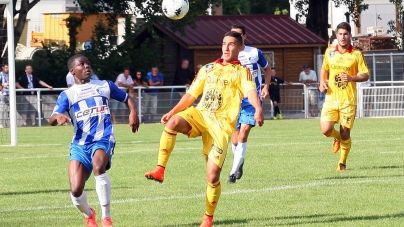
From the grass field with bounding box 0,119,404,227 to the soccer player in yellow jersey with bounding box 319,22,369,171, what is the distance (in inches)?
21.9

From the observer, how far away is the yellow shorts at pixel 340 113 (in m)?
13.5

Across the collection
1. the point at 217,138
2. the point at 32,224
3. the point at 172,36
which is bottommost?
the point at 32,224

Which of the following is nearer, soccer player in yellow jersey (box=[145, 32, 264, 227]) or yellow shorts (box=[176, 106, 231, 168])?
yellow shorts (box=[176, 106, 231, 168])

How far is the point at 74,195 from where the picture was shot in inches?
325

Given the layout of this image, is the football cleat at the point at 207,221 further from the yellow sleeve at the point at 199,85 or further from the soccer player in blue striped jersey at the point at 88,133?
the yellow sleeve at the point at 199,85

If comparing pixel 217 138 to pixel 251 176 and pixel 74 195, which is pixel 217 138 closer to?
pixel 74 195

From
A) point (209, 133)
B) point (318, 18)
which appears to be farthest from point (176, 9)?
point (318, 18)

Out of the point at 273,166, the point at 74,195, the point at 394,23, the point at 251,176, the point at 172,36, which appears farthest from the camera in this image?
the point at 394,23

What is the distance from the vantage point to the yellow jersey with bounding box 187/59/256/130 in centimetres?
885

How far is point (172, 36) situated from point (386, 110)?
9.33 m

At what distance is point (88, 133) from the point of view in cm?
845

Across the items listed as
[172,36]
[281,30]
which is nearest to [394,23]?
[281,30]

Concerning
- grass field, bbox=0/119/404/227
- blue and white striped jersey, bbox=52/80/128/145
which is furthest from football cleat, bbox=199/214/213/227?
blue and white striped jersey, bbox=52/80/128/145

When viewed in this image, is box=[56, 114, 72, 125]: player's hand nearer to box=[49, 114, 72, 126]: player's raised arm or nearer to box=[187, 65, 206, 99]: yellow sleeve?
box=[49, 114, 72, 126]: player's raised arm
